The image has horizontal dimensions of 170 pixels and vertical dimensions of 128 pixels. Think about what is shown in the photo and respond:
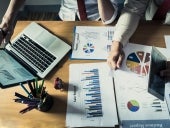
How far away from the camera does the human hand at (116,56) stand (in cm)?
98

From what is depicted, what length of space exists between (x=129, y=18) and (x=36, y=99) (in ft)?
1.65

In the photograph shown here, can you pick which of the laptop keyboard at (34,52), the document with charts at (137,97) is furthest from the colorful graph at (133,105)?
the laptop keyboard at (34,52)

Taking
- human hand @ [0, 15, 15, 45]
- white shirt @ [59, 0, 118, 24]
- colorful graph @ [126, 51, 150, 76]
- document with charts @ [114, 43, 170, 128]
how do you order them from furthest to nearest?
white shirt @ [59, 0, 118, 24] < human hand @ [0, 15, 15, 45] < colorful graph @ [126, 51, 150, 76] < document with charts @ [114, 43, 170, 128]

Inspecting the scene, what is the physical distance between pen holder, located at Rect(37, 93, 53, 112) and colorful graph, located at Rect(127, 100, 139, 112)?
0.25 meters

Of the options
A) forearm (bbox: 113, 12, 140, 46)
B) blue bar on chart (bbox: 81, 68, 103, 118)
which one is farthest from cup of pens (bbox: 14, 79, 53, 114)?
forearm (bbox: 113, 12, 140, 46)

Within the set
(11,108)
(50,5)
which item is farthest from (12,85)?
(50,5)

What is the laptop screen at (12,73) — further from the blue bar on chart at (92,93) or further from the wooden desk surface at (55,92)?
the blue bar on chart at (92,93)

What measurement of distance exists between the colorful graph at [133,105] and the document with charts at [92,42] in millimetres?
215

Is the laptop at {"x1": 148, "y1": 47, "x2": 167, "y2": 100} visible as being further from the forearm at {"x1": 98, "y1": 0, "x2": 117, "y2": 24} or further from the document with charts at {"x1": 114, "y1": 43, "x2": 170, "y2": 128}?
the forearm at {"x1": 98, "y1": 0, "x2": 117, "y2": 24}

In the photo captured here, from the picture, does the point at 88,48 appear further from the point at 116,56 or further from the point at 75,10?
the point at 75,10

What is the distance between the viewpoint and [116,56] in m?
0.99

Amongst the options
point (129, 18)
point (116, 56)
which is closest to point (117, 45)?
point (116, 56)

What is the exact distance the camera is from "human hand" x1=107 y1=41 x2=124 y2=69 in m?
0.98

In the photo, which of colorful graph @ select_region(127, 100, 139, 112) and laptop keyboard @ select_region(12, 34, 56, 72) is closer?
colorful graph @ select_region(127, 100, 139, 112)
